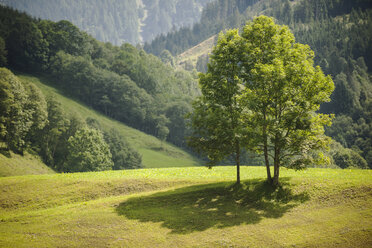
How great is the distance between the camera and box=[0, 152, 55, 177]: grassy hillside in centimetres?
5927

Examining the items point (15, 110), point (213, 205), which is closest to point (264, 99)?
point (213, 205)

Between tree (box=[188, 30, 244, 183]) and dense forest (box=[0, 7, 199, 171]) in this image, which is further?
dense forest (box=[0, 7, 199, 171])

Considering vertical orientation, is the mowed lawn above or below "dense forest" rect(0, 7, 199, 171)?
below

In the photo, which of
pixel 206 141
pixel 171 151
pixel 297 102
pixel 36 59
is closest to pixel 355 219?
pixel 297 102

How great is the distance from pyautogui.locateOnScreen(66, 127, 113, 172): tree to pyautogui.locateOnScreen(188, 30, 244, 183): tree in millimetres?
58743

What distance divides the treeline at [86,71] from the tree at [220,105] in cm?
12055

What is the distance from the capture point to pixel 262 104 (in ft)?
91.7

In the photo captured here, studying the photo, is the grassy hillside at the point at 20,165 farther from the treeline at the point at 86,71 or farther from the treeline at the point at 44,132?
the treeline at the point at 86,71

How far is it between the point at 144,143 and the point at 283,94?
394 ft

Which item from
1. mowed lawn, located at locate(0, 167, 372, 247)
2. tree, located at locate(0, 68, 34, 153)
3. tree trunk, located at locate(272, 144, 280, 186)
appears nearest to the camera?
mowed lawn, located at locate(0, 167, 372, 247)

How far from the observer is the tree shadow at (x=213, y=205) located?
948 inches

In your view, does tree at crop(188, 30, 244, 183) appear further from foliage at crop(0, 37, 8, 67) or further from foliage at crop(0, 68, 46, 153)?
foliage at crop(0, 37, 8, 67)

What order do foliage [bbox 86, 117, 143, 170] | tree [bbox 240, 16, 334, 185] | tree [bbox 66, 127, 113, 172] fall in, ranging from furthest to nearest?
1. foliage [bbox 86, 117, 143, 170]
2. tree [bbox 66, 127, 113, 172]
3. tree [bbox 240, 16, 334, 185]

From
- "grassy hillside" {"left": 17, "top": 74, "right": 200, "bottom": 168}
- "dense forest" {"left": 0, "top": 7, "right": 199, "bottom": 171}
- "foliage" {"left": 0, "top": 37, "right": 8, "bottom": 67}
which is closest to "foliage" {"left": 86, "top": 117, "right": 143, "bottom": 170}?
"dense forest" {"left": 0, "top": 7, "right": 199, "bottom": 171}
